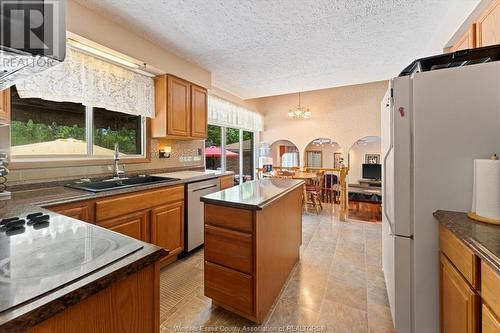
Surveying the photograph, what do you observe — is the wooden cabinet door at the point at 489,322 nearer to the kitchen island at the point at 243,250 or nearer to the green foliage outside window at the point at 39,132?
the kitchen island at the point at 243,250

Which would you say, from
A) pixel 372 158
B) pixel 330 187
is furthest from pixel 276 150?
pixel 372 158

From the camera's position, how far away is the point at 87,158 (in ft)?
7.46

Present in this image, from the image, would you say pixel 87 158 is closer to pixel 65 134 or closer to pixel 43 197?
pixel 65 134

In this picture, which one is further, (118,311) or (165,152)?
(165,152)

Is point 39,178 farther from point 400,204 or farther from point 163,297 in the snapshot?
point 400,204

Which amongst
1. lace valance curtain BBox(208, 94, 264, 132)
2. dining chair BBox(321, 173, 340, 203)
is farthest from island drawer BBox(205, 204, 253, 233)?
dining chair BBox(321, 173, 340, 203)

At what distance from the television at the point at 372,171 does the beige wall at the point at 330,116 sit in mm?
586

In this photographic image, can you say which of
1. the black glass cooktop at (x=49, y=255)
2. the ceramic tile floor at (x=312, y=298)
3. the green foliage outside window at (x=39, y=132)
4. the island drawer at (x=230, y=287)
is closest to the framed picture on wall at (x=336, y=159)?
the ceramic tile floor at (x=312, y=298)

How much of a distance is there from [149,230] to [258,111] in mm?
4827

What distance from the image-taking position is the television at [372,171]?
5100 millimetres

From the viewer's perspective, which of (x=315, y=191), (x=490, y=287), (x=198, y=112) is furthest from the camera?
(x=315, y=191)

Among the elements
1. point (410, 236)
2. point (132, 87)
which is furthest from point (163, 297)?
point (132, 87)

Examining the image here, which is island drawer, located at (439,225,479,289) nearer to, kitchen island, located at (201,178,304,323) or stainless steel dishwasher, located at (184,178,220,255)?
kitchen island, located at (201,178,304,323)

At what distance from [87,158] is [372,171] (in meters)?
5.39
